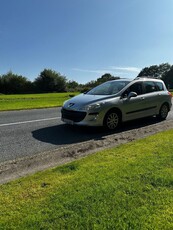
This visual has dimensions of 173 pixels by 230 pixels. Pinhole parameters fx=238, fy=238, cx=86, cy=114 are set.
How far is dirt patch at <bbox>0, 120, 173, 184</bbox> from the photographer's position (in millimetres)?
4180

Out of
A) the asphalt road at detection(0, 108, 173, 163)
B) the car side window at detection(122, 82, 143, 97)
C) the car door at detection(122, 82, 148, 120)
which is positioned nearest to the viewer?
the asphalt road at detection(0, 108, 173, 163)

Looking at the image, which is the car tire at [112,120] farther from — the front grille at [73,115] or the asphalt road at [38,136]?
the front grille at [73,115]

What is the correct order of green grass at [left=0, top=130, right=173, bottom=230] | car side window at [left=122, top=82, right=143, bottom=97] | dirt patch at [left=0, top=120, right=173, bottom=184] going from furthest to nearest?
car side window at [left=122, top=82, right=143, bottom=97] < dirt patch at [left=0, top=120, right=173, bottom=184] < green grass at [left=0, top=130, right=173, bottom=230]

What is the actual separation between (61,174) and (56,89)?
6415 centimetres

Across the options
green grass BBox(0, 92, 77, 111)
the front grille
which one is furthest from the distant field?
the front grille

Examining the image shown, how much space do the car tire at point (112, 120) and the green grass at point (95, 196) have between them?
10.2 ft

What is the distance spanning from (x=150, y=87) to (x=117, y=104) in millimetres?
2266

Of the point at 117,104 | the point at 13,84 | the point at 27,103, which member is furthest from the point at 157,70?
the point at 117,104

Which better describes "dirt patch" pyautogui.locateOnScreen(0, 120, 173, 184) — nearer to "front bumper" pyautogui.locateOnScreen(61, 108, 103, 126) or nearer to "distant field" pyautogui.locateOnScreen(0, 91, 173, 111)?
"front bumper" pyautogui.locateOnScreen(61, 108, 103, 126)

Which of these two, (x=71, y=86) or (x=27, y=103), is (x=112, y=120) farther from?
(x=71, y=86)

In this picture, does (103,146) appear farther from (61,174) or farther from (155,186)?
(155,186)

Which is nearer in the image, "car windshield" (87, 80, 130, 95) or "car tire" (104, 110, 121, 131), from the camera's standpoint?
"car tire" (104, 110, 121, 131)

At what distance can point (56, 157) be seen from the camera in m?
4.97

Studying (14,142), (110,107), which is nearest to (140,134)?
(110,107)
